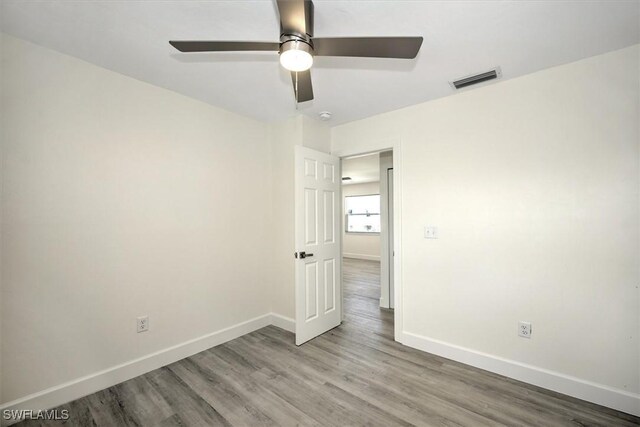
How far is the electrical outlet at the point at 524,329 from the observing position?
2.24 meters

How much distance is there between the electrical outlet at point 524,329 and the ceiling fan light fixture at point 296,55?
260cm

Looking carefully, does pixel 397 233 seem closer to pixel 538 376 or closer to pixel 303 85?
pixel 538 376

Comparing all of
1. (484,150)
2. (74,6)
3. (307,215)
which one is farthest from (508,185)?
(74,6)

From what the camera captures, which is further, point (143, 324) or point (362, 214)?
point (362, 214)

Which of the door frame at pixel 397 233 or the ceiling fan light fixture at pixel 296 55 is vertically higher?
the ceiling fan light fixture at pixel 296 55

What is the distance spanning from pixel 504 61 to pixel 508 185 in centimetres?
99

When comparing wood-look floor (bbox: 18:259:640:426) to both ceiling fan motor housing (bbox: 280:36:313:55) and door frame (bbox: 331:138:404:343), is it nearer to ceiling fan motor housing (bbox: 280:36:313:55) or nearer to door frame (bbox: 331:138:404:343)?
door frame (bbox: 331:138:404:343)

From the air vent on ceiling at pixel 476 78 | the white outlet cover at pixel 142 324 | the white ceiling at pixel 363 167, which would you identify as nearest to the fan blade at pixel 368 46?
the air vent on ceiling at pixel 476 78

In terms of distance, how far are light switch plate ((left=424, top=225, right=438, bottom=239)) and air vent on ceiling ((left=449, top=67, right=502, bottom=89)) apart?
4.39 feet

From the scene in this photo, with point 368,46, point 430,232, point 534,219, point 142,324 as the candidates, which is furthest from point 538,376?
point 142,324

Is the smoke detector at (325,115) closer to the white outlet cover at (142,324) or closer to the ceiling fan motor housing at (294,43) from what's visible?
the ceiling fan motor housing at (294,43)

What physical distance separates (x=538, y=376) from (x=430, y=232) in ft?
4.63

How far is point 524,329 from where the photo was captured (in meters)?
2.25

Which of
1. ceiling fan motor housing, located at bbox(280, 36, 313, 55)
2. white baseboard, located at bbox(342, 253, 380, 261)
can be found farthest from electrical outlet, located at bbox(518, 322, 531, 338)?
white baseboard, located at bbox(342, 253, 380, 261)
